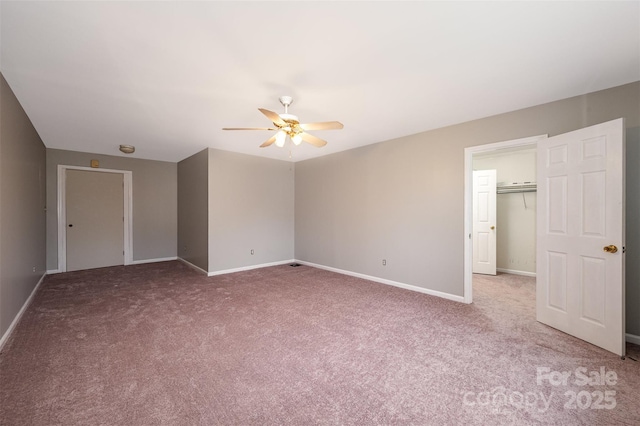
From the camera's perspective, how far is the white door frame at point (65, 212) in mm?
5012

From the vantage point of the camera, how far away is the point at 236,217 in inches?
205

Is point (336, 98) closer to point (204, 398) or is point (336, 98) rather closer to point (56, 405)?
point (204, 398)

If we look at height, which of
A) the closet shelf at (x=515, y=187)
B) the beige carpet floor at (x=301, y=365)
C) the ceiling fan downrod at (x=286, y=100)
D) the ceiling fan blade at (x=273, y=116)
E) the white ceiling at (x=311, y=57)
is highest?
the white ceiling at (x=311, y=57)

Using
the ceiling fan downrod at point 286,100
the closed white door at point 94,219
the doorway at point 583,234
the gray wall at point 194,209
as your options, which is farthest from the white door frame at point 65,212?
the doorway at point 583,234

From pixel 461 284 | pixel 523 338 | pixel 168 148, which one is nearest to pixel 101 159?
pixel 168 148

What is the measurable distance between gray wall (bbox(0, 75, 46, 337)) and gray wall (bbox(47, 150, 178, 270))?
1426mm

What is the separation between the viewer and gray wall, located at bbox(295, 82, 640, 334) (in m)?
2.50

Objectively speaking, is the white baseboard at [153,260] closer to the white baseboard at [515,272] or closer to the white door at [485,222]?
the white door at [485,222]

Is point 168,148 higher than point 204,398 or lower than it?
higher

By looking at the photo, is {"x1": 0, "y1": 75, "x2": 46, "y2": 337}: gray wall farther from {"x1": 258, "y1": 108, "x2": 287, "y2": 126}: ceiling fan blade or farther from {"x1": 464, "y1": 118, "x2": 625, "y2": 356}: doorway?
{"x1": 464, "y1": 118, "x2": 625, "y2": 356}: doorway

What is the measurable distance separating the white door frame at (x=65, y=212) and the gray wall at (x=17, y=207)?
1.07 meters

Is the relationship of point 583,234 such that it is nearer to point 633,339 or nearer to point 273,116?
point 633,339

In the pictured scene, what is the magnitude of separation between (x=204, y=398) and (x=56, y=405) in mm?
911

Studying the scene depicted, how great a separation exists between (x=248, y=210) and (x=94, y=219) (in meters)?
3.30
